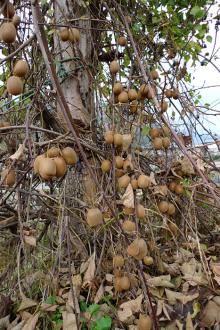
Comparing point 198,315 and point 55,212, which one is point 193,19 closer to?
point 55,212

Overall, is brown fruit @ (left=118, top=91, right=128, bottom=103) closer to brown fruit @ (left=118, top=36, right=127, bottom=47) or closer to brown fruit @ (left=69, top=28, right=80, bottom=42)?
brown fruit @ (left=69, top=28, right=80, bottom=42)

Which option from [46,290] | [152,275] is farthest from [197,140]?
[46,290]

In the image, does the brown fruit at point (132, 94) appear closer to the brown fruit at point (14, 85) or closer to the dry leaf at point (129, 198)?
the dry leaf at point (129, 198)

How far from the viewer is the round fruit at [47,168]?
1026mm

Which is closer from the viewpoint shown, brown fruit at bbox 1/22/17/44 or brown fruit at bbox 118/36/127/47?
brown fruit at bbox 1/22/17/44

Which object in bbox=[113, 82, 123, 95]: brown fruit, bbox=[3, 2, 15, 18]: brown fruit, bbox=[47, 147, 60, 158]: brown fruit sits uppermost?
bbox=[3, 2, 15, 18]: brown fruit

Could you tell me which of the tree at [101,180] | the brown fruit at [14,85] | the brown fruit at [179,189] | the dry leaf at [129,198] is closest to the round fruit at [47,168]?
the tree at [101,180]

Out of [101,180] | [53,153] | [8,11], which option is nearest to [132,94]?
[101,180]

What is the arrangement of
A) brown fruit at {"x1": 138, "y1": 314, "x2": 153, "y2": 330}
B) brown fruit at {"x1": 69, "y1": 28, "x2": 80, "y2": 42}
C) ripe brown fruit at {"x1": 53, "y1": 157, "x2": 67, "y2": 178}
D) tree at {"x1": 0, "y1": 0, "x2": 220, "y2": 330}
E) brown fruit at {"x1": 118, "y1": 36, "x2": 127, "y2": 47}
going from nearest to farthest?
ripe brown fruit at {"x1": 53, "y1": 157, "x2": 67, "y2": 178}, brown fruit at {"x1": 138, "y1": 314, "x2": 153, "y2": 330}, tree at {"x1": 0, "y1": 0, "x2": 220, "y2": 330}, brown fruit at {"x1": 69, "y1": 28, "x2": 80, "y2": 42}, brown fruit at {"x1": 118, "y1": 36, "x2": 127, "y2": 47}

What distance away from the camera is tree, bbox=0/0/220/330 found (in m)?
1.34

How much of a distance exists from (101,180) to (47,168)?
0.69 metres

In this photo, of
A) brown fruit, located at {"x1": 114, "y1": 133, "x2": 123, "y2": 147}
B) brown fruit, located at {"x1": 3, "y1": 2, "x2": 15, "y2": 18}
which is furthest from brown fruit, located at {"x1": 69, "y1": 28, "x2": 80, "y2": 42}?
brown fruit, located at {"x1": 3, "y1": 2, "x2": 15, "y2": 18}

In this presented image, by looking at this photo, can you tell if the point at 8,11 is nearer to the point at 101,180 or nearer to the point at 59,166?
the point at 59,166

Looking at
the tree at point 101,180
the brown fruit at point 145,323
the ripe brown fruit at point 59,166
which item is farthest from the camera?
the tree at point 101,180
